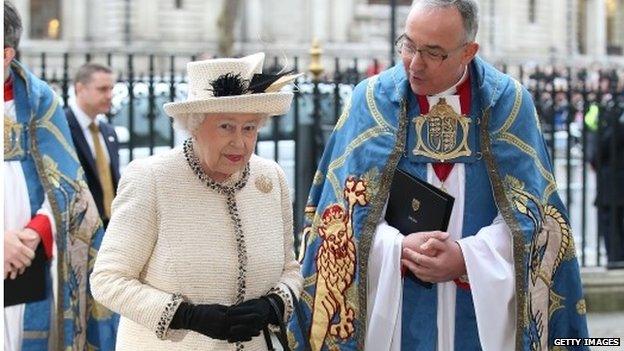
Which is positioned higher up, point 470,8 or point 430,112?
point 470,8

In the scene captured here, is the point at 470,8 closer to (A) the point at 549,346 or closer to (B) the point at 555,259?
(B) the point at 555,259

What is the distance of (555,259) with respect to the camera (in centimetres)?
447

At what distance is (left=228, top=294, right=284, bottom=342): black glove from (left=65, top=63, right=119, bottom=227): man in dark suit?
403 centimetres

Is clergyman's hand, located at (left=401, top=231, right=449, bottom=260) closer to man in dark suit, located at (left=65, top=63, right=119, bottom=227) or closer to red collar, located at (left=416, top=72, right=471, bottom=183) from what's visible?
red collar, located at (left=416, top=72, right=471, bottom=183)

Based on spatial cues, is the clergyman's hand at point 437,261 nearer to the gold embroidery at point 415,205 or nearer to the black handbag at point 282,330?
the gold embroidery at point 415,205

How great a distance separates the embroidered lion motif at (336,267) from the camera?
172 inches

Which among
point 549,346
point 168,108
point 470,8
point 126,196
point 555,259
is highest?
point 470,8

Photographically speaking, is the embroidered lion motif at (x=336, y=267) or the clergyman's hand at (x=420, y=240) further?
the embroidered lion motif at (x=336, y=267)

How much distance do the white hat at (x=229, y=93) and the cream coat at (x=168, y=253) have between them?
7.8 inches

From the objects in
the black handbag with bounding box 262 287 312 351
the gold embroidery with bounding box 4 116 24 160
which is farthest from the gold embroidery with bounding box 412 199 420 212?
the gold embroidery with bounding box 4 116 24 160

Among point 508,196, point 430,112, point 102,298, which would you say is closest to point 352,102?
point 430,112

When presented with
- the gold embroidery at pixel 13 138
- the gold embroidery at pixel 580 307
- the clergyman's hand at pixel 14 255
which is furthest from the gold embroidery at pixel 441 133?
the gold embroidery at pixel 13 138

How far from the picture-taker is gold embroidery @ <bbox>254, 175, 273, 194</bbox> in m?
3.91

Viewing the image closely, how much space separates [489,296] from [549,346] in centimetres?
41
